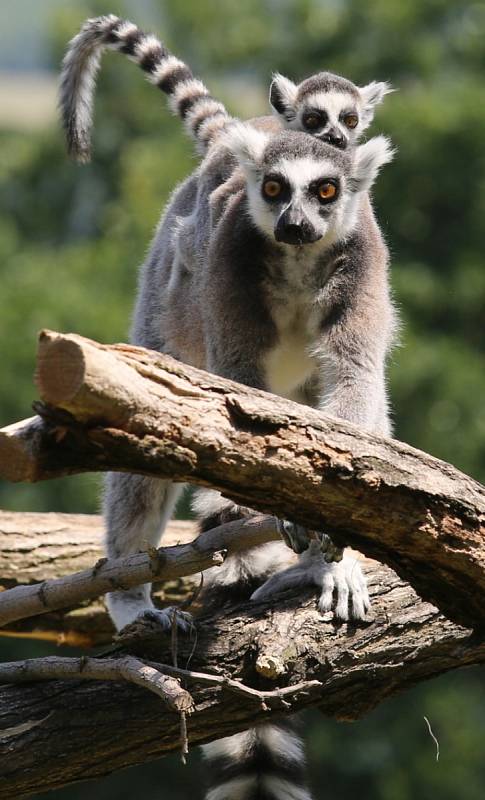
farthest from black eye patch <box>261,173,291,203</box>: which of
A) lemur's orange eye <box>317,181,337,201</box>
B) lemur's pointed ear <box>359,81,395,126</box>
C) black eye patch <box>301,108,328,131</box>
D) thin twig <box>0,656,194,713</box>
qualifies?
thin twig <box>0,656,194,713</box>

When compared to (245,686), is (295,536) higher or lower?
higher

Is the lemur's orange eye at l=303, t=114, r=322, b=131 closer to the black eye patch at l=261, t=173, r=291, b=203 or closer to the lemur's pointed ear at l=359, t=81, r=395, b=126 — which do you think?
the lemur's pointed ear at l=359, t=81, r=395, b=126

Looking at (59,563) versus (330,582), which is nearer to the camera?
(330,582)

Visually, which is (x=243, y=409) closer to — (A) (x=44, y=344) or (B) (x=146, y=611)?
(A) (x=44, y=344)

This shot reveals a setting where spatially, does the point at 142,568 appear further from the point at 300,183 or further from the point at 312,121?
the point at 312,121

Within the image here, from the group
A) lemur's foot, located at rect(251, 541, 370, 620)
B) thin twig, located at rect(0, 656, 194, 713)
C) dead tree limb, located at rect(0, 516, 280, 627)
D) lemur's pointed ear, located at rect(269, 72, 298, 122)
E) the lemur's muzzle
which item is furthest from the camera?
lemur's pointed ear, located at rect(269, 72, 298, 122)

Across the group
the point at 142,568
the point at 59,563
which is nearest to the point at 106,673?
the point at 142,568

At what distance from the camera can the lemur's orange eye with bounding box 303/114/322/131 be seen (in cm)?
512

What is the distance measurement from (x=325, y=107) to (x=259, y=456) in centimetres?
254

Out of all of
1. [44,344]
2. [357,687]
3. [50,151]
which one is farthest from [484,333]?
[44,344]

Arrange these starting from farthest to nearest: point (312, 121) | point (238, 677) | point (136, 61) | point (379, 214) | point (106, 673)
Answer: point (379, 214), point (136, 61), point (312, 121), point (238, 677), point (106, 673)

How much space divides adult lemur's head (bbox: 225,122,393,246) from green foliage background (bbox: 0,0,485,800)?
19.0 ft

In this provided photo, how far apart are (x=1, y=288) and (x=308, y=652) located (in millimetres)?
12130

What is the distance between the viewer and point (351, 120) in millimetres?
5270
